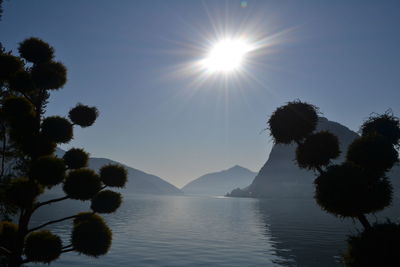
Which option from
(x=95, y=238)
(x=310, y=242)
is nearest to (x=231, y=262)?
(x=310, y=242)

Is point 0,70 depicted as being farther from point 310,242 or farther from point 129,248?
point 310,242

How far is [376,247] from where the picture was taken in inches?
412

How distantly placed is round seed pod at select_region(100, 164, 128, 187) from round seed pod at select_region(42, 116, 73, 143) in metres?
2.17

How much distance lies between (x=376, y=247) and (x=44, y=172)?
12.4 meters

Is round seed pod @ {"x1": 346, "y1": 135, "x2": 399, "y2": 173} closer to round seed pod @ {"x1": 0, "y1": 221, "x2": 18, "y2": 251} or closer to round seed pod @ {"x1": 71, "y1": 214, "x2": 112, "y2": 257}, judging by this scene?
round seed pod @ {"x1": 71, "y1": 214, "x2": 112, "y2": 257}

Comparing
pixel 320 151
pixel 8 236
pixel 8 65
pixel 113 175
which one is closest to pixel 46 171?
pixel 113 175

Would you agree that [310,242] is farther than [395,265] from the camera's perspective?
Yes

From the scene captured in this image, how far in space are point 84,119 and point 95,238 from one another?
548 cm

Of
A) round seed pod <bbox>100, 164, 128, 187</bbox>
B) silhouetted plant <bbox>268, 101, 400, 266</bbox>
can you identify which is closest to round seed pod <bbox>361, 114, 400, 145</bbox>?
silhouetted plant <bbox>268, 101, 400, 266</bbox>

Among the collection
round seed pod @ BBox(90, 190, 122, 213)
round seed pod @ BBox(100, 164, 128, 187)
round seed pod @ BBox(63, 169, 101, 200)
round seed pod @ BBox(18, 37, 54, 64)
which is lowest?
round seed pod @ BBox(90, 190, 122, 213)

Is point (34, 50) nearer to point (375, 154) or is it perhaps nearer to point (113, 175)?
point (113, 175)

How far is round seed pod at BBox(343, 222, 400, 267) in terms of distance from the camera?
33.4ft

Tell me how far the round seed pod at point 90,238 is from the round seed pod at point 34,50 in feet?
26.2

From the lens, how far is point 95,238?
12.7 meters
